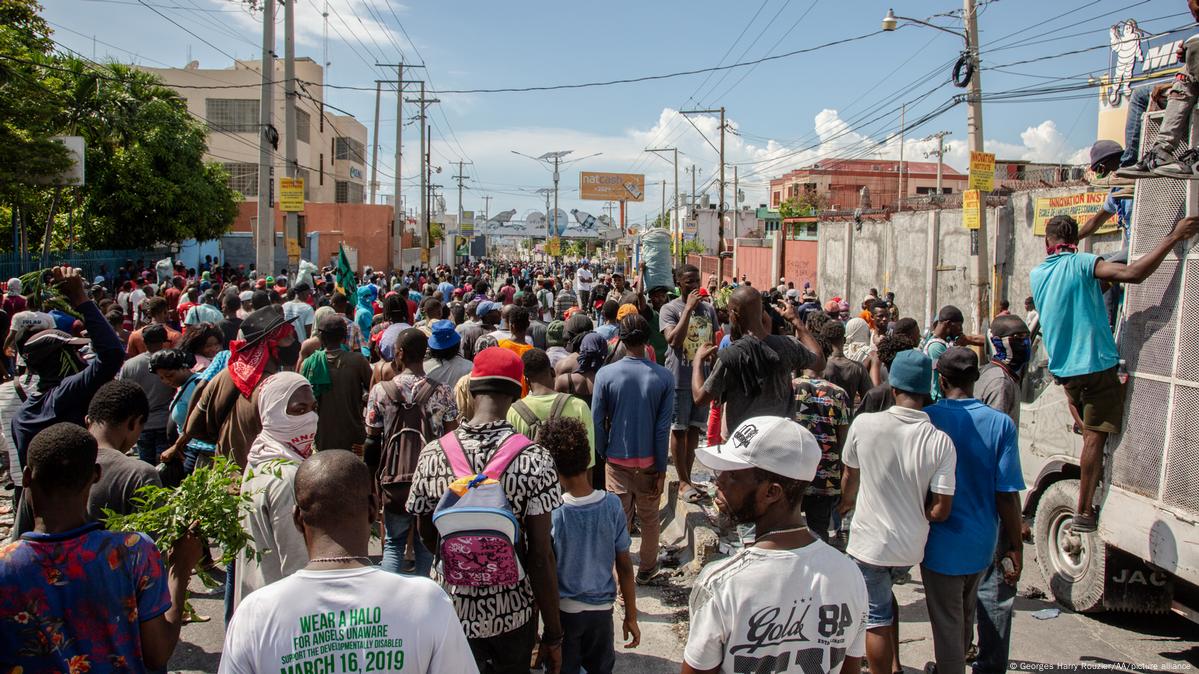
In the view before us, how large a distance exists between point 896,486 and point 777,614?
192cm

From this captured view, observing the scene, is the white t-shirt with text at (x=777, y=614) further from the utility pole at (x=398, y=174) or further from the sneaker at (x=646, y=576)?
the utility pole at (x=398, y=174)

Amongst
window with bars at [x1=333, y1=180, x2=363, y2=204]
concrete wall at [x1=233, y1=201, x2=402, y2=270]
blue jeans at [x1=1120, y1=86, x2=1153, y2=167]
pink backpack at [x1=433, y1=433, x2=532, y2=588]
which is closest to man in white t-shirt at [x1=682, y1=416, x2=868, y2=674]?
pink backpack at [x1=433, y1=433, x2=532, y2=588]

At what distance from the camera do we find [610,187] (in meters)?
69.8

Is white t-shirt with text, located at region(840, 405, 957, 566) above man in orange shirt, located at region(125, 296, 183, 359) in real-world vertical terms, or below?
below

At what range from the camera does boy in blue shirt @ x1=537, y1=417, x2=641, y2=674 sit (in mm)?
3521

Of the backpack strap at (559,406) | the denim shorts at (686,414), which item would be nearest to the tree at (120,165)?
the denim shorts at (686,414)

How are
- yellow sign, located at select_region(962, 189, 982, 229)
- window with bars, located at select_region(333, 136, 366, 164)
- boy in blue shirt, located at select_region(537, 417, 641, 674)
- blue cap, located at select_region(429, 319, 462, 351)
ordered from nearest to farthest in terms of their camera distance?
boy in blue shirt, located at select_region(537, 417, 641, 674), blue cap, located at select_region(429, 319, 462, 351), yellow sign, located at select_region(962, 189, 982, 229), window with bars, located at select_region(333, 136, 366, 164)

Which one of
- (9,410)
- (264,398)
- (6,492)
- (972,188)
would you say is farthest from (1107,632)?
(972,188)

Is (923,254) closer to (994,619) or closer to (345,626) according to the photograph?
(994,619)

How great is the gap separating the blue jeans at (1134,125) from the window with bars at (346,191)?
204ft

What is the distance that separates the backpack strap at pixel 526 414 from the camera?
15.0 feet

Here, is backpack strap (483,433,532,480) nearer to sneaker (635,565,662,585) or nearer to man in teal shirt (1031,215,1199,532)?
sneaker (635,565,662,585)

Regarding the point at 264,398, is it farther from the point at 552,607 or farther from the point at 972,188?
the point at 972,188

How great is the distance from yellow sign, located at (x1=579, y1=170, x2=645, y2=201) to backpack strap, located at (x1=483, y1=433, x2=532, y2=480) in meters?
66.2
